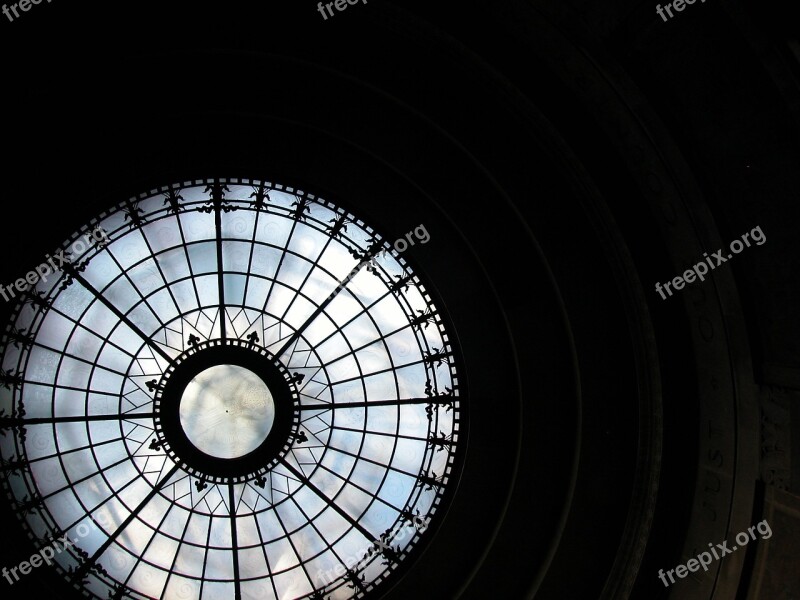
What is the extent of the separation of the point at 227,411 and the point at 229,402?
19 cm

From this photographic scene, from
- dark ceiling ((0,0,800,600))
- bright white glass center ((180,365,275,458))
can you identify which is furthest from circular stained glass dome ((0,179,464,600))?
dark ceiling ((0,0,800,600))

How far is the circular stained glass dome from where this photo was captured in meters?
11.6

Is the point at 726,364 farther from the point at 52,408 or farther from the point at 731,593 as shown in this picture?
the point at 52,408

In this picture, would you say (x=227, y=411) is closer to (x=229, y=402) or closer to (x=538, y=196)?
(x=229, y=402)

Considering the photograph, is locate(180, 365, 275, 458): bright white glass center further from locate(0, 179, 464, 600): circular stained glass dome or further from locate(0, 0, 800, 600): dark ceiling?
locate(0, 0, 800, 600): dark ceiling

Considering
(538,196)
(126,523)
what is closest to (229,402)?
(126,523)

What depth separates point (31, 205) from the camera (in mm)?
11180

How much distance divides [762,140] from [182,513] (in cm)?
1271

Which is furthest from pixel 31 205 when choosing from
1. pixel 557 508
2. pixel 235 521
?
pixel 557 508

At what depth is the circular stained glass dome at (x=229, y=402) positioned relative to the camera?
38.1 ft

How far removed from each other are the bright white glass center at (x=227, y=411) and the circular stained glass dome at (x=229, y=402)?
0.03 metres

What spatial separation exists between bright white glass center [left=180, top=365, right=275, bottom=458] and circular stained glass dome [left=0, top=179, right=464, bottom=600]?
0.03 meters

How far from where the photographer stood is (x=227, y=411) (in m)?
11.7

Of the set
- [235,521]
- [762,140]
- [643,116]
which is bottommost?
[235,521]
